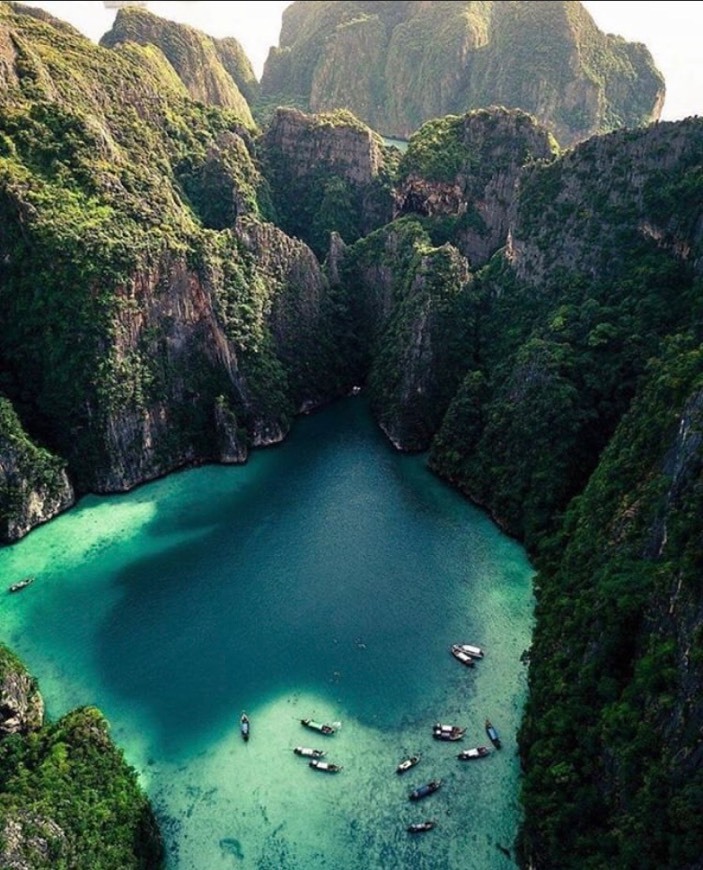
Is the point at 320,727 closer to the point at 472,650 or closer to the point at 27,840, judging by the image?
the point at 472,650

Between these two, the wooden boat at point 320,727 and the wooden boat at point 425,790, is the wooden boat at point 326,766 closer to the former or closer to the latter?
the wooden boat at point 320,727

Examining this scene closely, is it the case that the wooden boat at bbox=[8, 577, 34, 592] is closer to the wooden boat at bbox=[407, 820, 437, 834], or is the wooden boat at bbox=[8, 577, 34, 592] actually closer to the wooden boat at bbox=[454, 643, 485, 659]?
the wooden boat at bbox=[454, 643, 485, 659]

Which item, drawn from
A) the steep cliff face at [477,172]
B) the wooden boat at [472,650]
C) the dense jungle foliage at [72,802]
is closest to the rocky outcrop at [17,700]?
the dense jungle foliage at [72,802]

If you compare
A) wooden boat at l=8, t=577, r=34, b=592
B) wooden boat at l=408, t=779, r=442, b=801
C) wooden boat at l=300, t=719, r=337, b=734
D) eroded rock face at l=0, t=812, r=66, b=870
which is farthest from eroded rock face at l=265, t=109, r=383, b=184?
eroded rock face at l=0, t=812, r=66, b=870

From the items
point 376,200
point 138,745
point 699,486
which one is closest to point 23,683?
point 138,745

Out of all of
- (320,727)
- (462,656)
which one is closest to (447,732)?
(462,656)

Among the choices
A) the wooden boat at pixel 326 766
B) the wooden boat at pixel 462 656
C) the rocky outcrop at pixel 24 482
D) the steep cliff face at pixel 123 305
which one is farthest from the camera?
the steep cliff face at pixel 123 305

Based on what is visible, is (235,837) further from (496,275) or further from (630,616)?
(496,275)
